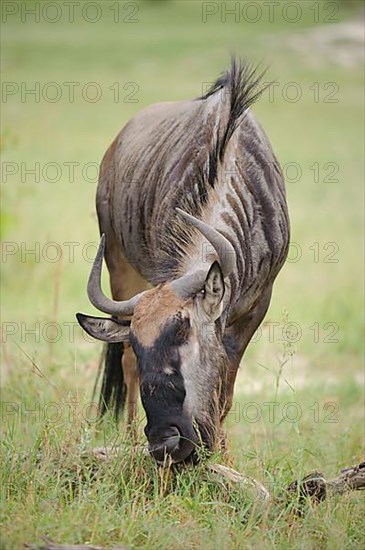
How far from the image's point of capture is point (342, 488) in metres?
4.46

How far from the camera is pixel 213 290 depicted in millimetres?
4566

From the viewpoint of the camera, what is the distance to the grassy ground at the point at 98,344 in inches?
166

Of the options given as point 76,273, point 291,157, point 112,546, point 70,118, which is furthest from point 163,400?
point 70,118

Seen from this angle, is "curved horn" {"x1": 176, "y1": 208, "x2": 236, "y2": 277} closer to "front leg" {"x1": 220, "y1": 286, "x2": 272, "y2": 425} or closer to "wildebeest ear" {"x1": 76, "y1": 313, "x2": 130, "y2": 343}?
"wildebeest ear" {"x1": 76, "y1": 313, "x2": 130, "y2": 343}

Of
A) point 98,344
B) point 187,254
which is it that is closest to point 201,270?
point 187,254

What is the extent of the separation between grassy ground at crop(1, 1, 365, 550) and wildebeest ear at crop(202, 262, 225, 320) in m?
0.55

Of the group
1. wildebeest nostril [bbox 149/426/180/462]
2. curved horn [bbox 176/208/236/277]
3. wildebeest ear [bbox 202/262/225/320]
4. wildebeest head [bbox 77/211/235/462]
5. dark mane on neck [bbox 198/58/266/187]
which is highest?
dark mane on neck [bbox 198/58/266/187]

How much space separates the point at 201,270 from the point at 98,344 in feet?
13.3

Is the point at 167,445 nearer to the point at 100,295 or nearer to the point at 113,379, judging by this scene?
the point at 100,295

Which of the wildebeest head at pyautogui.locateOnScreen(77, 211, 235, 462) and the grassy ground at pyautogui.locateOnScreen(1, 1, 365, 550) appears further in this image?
the wildebeest head at pyautogui.locateOnScreen(77, 211, 235, 462)

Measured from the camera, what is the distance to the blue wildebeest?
4422mm

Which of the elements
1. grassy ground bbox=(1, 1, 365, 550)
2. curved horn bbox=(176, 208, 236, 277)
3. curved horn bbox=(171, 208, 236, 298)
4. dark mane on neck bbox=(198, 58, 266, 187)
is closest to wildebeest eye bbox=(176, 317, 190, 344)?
curved horn bbox=(171, 208, 236, 298)

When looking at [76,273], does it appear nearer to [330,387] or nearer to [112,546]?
[330,387]

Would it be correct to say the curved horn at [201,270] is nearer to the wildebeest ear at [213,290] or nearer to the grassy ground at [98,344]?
the wildebeest ear at [213,290]
